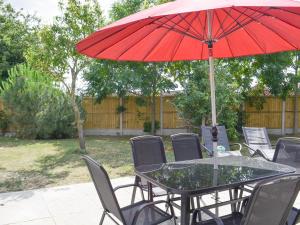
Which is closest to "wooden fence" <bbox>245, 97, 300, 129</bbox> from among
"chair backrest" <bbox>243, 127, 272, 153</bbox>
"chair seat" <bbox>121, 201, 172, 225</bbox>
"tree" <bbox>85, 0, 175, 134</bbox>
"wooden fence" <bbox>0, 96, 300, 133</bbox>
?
"wooden fence" <bbox>0, 96, 300, 133</bbox>

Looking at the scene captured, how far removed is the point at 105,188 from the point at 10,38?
16.8 meters

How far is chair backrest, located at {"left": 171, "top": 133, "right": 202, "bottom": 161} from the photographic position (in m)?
4.50

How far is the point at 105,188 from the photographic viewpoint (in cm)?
283

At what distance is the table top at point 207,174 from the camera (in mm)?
2855

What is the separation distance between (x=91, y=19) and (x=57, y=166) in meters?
3.86

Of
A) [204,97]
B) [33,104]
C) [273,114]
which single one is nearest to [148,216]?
[204,97]

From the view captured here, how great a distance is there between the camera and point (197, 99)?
10016mm

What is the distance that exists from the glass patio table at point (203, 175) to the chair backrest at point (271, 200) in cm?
53

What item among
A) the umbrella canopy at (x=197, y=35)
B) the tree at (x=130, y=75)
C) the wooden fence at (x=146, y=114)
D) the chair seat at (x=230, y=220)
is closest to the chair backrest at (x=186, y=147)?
the umbrella canopy at (x=197, y=35)

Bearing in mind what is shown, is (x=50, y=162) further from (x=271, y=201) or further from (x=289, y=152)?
(x=271, y=201)

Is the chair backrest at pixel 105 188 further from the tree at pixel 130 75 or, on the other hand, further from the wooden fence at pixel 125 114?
the wooden fence at pixel 125 114

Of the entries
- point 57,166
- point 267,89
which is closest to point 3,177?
point 57,166

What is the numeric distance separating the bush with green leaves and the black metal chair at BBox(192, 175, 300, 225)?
34.9 ft

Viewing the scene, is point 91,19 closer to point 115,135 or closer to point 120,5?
point 120,5
